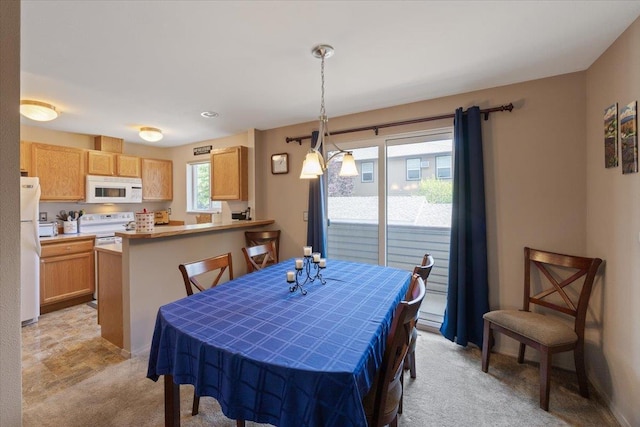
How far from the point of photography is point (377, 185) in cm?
324

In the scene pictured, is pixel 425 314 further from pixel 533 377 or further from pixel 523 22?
pixel 523 22

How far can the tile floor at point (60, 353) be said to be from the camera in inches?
83.3

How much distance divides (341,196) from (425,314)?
1.66 m

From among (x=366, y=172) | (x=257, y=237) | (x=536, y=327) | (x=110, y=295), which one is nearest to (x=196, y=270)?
(x=110, y=295)

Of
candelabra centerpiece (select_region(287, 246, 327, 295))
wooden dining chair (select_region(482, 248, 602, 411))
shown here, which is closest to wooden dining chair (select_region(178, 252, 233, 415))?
candelabra centerpiece (select_region(287, 246, 327, 295))

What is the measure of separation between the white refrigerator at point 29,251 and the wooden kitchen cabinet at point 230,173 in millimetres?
1960

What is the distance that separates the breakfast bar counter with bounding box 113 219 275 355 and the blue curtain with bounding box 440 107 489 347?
8.29 ft

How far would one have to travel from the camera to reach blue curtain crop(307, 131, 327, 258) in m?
3.38

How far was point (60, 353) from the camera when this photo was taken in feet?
8.28

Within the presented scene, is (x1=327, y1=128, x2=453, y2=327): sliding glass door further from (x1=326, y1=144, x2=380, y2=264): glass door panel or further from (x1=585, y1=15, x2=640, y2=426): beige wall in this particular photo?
(x1=585, y1=15, x2=640, y2=426): beige wall

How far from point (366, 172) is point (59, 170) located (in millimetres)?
4087

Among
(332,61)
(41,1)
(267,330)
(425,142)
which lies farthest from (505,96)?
(41,1)

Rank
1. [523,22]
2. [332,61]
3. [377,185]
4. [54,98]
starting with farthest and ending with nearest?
[377,185] → [54,98] → [332,61] → [523,22]

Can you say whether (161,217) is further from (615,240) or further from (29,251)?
(615,240)
